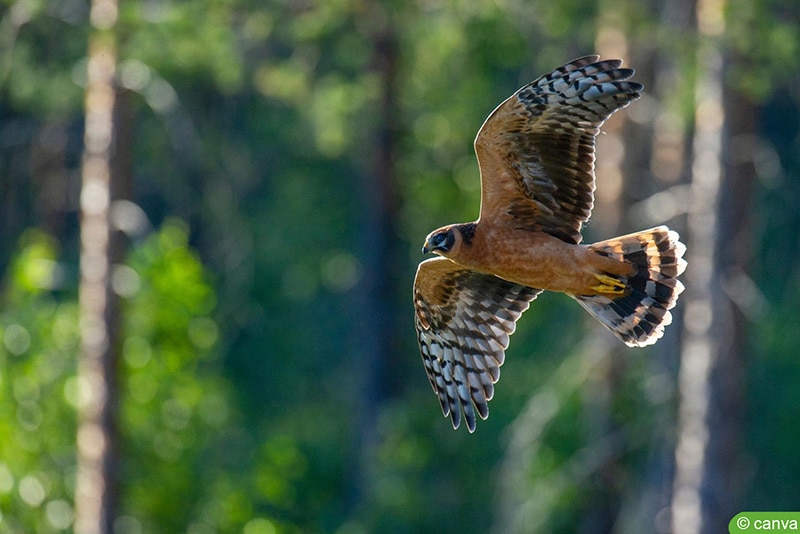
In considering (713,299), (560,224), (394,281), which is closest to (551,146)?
(560,224)

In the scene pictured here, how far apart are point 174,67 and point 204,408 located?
4761 millimetres

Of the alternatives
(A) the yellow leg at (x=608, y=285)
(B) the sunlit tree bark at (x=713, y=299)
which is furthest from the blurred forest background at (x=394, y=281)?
(A) the yellow leg at (x=608, y=285)

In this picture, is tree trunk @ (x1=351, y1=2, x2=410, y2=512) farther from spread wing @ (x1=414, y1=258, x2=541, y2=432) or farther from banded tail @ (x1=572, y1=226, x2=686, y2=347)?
banded tail @ (x1=572, y1=226, x2=686, y2=347)

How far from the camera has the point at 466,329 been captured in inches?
314

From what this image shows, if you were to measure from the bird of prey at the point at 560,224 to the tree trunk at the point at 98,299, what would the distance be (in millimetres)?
4562

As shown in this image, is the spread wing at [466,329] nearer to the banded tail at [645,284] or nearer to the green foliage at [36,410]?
the banded tail at [645,284]

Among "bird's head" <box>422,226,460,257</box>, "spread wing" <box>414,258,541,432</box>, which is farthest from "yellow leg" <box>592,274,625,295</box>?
"bird's head" <box>422,226,460,257</box>

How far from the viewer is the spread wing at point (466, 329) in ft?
25.8

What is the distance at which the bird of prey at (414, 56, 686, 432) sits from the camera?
22.7 ft

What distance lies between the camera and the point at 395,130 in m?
15.9

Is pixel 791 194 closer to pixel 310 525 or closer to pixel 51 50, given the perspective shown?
pixel 310 525

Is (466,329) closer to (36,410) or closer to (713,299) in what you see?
(713,299)

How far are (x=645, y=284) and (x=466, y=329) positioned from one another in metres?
1.11

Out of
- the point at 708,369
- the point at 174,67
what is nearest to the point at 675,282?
the point at 708,369
